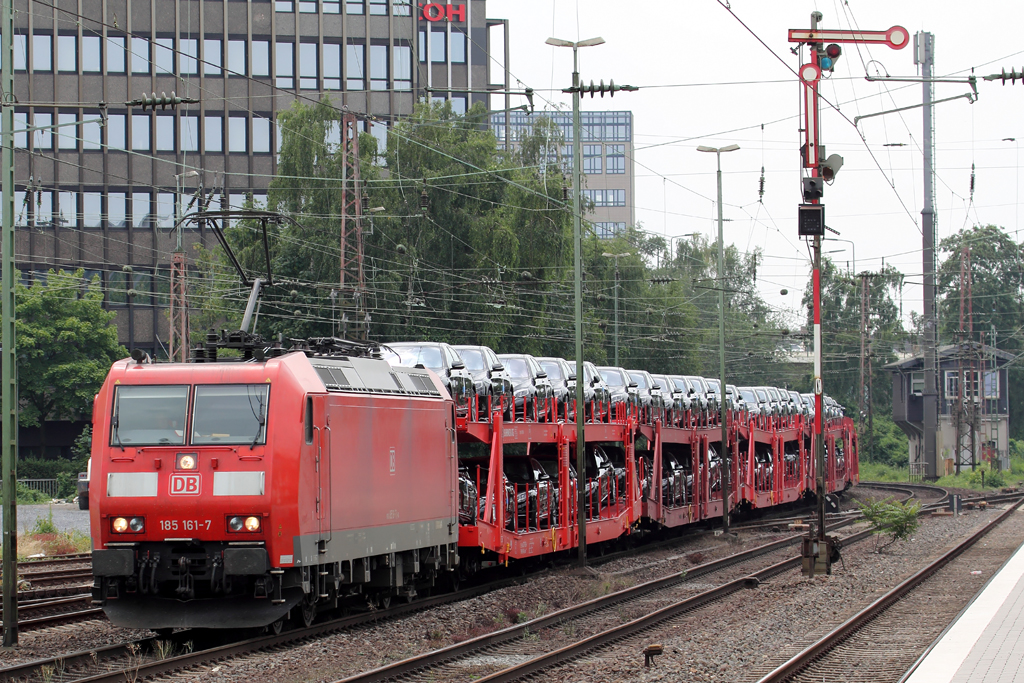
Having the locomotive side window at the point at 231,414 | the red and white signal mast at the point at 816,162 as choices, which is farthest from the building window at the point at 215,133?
the locomotive side window at the point at 231,414

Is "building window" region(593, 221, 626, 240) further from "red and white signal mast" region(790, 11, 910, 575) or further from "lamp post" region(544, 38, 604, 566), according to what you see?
"red and white signal mast" region(790, 11, 910, 575)

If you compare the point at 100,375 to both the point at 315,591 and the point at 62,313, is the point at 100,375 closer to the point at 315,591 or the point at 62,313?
the point at 62,313

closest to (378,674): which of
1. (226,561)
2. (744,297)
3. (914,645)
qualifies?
(226,561)

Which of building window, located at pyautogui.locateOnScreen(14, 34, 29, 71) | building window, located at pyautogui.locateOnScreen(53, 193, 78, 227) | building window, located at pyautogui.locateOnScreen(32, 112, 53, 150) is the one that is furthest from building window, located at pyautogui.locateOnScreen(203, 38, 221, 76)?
building window, located at pyautogui.locateOnScreen(53, 193, 78, 227)

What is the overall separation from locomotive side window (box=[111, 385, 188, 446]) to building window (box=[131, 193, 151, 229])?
45955 millimetres

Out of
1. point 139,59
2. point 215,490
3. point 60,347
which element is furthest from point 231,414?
point 139,59

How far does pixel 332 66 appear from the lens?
197 ft

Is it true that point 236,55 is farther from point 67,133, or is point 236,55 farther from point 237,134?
point 67,133

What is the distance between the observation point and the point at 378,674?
11.9 m

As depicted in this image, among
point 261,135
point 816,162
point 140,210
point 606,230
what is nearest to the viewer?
point 816,162

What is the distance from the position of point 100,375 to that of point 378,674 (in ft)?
133

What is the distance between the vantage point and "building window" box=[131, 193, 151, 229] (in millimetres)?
57688

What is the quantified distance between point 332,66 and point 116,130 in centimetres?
1070

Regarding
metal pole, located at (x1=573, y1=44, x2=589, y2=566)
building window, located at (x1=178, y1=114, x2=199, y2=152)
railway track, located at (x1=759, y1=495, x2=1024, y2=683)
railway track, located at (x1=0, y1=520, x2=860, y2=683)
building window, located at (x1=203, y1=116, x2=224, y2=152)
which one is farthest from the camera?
building window, located at (x1=203, y1=116, x2=224, y2=152)
